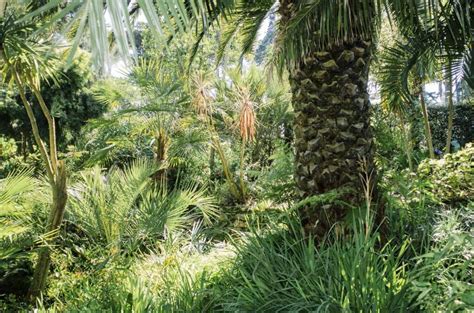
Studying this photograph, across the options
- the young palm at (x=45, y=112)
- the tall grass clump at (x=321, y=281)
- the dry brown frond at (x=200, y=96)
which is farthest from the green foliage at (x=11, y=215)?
the dry brown frond at (x=200, y=96)

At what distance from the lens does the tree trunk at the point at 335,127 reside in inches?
143

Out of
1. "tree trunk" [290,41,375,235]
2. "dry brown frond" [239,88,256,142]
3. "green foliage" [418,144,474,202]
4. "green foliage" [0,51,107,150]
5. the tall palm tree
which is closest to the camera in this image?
the tall palm tree

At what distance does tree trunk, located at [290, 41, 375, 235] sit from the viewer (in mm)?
3643

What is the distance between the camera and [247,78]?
9383mm

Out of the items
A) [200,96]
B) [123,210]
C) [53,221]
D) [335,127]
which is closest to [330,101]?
[335,127]

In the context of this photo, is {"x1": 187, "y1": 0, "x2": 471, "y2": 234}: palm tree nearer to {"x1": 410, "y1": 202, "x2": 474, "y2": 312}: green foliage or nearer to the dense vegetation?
the dense vegetation

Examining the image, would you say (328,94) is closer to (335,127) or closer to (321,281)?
(335,127)

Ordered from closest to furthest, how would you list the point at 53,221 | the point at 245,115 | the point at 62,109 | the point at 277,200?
the point at 53,221 < the point at 277,200 < the point at 245,115 < the point at 62,109

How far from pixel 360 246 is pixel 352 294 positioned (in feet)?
1.15

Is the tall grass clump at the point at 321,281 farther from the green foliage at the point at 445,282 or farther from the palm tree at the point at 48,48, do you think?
the palm tree at the point at 48,48

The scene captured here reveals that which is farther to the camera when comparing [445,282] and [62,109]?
[62,109]

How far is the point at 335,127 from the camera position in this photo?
3.67m

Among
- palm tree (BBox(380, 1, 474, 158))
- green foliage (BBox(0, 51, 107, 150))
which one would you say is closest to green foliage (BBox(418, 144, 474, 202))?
palm tree (BBox(380, 1, 474, 158))

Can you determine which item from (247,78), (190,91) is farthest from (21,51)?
(247,78)
